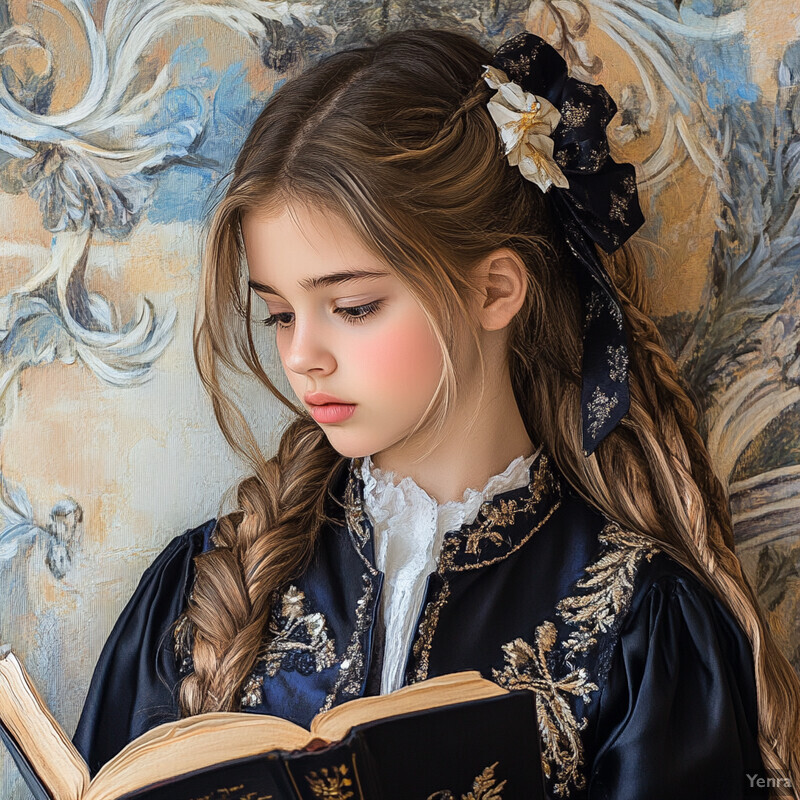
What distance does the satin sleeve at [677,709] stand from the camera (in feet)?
2.76

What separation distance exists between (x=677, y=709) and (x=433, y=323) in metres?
0.45

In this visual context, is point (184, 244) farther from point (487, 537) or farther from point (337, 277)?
point (487, 537)

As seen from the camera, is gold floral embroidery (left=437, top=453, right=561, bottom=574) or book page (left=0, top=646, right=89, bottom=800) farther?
gold floral embroidery (left=437, top=453, right=561, bottom=574)

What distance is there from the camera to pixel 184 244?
3.45 feet

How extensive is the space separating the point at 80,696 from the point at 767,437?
885mm

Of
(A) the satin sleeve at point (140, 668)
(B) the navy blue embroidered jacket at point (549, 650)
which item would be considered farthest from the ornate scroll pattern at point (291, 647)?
(A) the satin sleeve at point (140, 668)

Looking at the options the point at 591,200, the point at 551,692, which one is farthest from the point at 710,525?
the point at 591,200

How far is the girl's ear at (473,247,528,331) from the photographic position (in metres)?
0.89

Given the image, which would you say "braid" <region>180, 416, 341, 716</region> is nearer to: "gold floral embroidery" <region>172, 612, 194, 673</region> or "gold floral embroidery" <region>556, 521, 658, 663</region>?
"gold floral embroidery" <region>172, 612, 194, 673</region>

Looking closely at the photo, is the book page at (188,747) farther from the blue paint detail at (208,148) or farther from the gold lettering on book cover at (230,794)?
the blue paint detail at (208,148)

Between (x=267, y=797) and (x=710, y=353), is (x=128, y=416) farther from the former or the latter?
(x=710, y=353)

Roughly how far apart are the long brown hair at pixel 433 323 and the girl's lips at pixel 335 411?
0.26 ft

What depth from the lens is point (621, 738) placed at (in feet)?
2.80

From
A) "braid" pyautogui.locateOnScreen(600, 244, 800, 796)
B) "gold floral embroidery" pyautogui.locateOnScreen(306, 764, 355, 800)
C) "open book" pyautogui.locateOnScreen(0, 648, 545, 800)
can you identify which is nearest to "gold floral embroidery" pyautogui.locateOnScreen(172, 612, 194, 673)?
"open book" pyautogui.locateOnScreen(0, 648, 545, 800)
